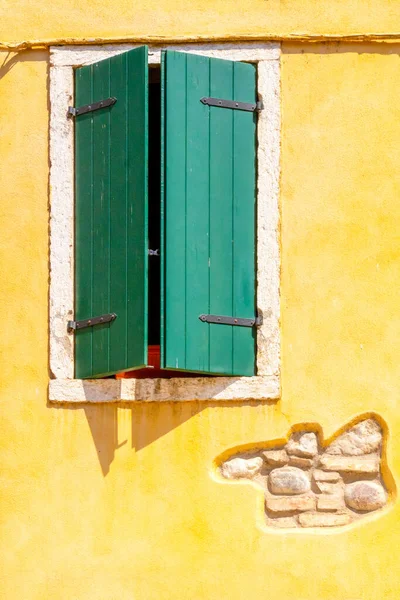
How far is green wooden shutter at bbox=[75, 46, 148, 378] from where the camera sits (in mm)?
9133

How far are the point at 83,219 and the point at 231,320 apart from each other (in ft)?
2.65

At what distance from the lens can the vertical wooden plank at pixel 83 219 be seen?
931cm

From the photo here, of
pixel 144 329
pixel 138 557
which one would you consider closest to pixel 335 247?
pixel 144 329

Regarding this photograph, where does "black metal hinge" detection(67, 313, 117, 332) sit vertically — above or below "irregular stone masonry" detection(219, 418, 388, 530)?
above

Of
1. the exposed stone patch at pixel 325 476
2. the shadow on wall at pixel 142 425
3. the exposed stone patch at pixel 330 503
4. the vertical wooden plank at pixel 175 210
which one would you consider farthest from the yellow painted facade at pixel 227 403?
the vertical wooden plank at pixel 175 210

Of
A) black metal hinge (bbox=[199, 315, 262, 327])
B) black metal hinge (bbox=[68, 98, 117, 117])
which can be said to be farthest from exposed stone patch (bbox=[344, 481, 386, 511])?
black metal hinge (bbox=[68, 98, 117, 117])

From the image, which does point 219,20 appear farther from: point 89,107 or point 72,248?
point 72,248

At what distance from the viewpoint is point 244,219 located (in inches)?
368

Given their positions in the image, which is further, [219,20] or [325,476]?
[219,20]

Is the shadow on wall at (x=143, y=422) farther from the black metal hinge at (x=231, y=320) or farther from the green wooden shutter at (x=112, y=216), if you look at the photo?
the black metal hinge at (x=231, y=320)

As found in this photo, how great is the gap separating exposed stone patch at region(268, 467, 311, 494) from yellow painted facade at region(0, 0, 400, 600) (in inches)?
3.3

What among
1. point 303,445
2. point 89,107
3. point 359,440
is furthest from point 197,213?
point 359,440

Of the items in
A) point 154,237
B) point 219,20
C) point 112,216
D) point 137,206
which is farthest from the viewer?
point 154,237

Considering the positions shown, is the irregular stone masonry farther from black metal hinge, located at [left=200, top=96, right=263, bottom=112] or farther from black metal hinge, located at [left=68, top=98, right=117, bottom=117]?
black metal hinge, located at [left=68, top=98, right=117, bottom=117]
